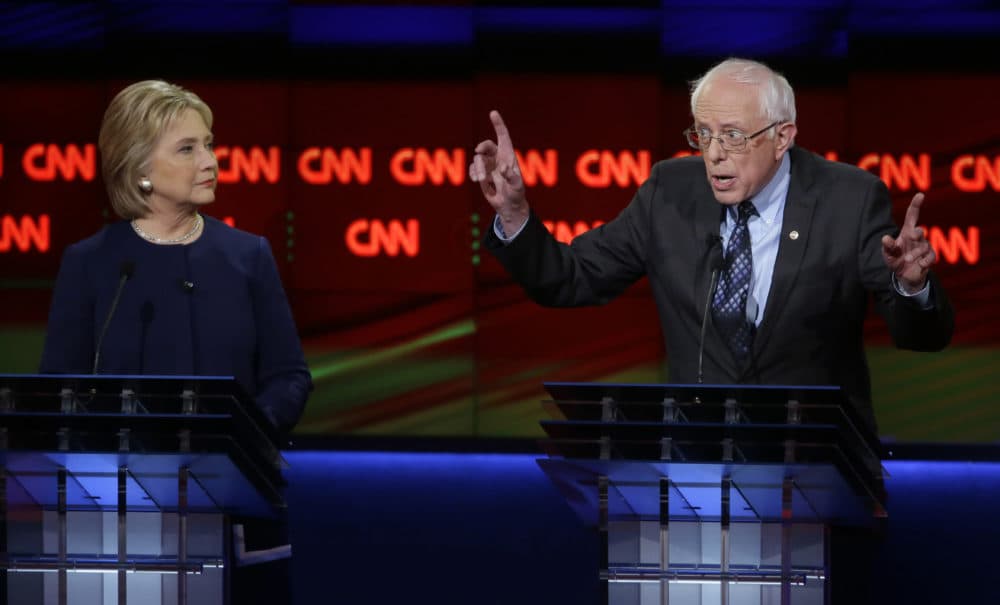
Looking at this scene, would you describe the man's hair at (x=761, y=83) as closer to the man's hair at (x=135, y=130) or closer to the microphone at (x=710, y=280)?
the microphone at (x=710, y=280)

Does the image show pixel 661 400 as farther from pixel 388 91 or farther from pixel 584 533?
pixel 388 91

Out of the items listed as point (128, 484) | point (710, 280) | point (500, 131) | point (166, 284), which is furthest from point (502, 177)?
point (128, 484)

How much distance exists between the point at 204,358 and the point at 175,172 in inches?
13.3

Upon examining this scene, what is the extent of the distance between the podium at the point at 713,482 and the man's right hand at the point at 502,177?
63cm

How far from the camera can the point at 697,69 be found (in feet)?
26.1

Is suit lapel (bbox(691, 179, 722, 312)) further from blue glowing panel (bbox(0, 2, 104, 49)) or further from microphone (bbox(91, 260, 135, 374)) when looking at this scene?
blue glowing panel (bbox(0, 2, 104, 49))

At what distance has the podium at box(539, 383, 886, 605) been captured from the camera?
2064mm

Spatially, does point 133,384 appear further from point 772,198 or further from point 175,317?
point 772,198

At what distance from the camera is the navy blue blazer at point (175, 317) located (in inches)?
108

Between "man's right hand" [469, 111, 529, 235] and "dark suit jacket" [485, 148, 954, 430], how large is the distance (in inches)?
1.5

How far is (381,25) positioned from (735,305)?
558 cm

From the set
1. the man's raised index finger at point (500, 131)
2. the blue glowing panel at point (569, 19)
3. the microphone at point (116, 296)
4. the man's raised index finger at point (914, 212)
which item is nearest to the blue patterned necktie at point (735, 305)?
the man's raised index finger at point (914, 212)

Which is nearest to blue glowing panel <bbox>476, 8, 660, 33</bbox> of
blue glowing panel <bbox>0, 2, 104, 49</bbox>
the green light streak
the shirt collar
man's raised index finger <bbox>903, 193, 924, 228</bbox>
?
the green light streak

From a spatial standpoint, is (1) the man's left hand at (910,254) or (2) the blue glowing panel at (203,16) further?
(2) the blue glowing panel at (203,16)
